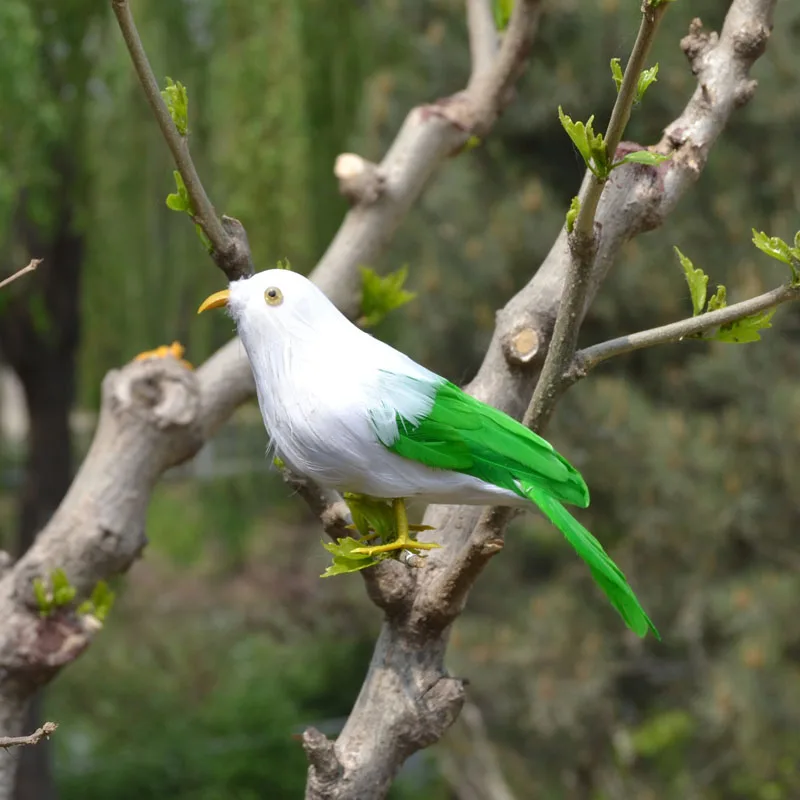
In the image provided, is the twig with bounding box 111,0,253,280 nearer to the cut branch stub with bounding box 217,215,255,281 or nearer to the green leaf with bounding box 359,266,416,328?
the cut branch stub with bounding box 217,215,255,281

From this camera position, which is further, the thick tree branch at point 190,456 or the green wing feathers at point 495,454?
the thick tree branch at point 190,456

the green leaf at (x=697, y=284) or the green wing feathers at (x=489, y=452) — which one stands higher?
the green leaf at (x=697, y=284)

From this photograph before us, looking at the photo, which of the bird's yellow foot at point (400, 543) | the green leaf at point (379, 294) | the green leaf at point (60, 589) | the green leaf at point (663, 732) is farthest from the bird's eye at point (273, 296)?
the green leaf at point (663, 732)

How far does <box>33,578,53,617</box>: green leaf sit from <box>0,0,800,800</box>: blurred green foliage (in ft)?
3.62

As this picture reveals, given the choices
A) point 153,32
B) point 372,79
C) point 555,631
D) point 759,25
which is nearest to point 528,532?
point 555,631

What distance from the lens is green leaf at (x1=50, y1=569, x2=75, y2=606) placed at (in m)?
1.33

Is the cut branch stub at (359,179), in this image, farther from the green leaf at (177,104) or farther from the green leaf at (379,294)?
the green leaf at (177,104)

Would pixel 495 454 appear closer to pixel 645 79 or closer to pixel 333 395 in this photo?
pixel 333 395

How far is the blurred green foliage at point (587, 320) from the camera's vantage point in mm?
2551

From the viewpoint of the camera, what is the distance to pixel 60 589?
1329 mm

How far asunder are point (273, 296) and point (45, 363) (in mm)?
2210

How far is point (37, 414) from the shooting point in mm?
2879

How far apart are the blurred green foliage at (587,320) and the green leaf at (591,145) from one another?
1.66 metres

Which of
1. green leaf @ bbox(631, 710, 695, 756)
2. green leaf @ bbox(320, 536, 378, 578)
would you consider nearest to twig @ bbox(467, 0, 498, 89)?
green leaf @ bbox(320, 536, 378, 578)
